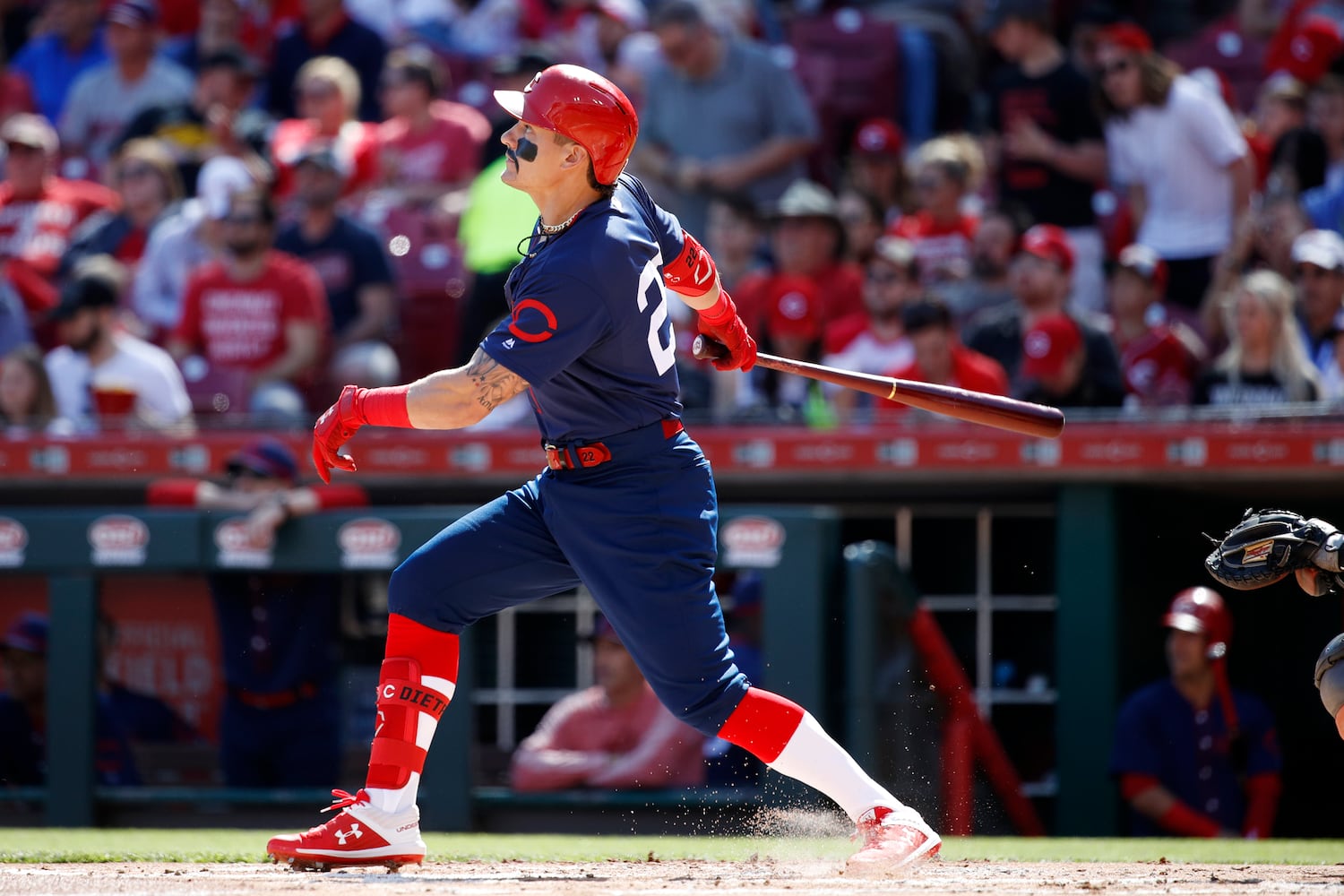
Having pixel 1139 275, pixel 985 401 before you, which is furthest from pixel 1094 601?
pixel 985 401

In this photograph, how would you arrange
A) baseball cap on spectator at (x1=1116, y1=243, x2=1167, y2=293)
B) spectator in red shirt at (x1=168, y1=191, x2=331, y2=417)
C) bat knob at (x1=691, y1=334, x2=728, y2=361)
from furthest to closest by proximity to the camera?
spectator in red shirt at (x1=168, y1=191, x2=331, y2=417), baseball cap on spectator at (x1=1116, y1=243, x2=1167, y2=293), bat knob at (x1=691, y1=334, x2=728, y2=361)

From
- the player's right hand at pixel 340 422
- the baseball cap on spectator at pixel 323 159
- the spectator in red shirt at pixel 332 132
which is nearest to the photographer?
the player's right hand at pixel 340 422

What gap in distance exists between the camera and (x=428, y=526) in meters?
6.81

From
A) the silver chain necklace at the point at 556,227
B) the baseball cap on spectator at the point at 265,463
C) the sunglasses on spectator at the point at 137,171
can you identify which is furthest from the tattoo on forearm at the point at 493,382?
the sunglasses on spectator at the point at 137,171

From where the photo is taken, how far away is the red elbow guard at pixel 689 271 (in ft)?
13.6

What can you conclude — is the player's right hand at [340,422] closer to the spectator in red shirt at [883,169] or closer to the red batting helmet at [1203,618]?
the red batting helmet at [1203,618]

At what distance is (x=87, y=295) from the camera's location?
8055 millimetres

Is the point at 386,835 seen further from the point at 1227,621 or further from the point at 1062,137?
the point at 1062,137

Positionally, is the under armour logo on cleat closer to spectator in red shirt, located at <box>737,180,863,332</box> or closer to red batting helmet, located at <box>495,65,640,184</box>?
red batting helmet, located at <box>495,65,640,184</box>

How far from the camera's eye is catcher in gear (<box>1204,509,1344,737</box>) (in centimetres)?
396

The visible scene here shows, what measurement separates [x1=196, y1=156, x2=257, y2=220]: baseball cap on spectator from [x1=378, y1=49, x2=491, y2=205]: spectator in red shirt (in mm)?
711

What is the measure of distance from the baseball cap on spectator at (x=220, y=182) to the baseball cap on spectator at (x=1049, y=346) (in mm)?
3730

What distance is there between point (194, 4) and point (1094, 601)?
7763 millimetres

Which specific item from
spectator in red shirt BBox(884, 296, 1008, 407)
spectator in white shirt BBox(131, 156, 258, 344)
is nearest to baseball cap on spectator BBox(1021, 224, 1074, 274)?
spectator in red shirt BBox(884, 296, 1008, 407)
